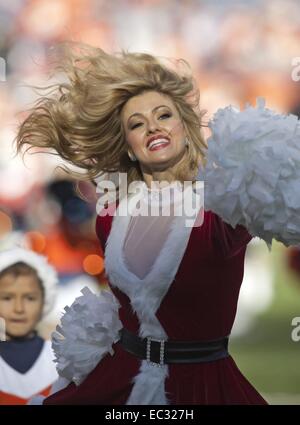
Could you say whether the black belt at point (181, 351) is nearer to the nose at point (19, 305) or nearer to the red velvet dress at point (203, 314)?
the red velvet dress at point (203, 314)

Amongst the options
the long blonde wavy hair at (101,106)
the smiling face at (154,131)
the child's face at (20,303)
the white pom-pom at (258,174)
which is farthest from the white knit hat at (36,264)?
the white pom-pom at (258,174)

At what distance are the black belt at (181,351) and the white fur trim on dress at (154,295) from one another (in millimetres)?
17

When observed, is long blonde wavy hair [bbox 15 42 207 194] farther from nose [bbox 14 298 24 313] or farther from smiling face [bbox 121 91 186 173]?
nose [bbox 14 298 24 313]

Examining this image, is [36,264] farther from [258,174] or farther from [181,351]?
[258,174]

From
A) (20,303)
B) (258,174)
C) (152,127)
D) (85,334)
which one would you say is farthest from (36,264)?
(258,174)

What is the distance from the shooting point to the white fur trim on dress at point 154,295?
1619mm

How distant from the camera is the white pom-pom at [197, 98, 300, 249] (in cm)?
135

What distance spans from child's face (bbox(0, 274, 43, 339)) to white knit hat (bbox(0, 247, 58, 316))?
35 mm

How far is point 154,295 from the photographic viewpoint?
1.64 meters

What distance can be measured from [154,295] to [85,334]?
13.3 inches
